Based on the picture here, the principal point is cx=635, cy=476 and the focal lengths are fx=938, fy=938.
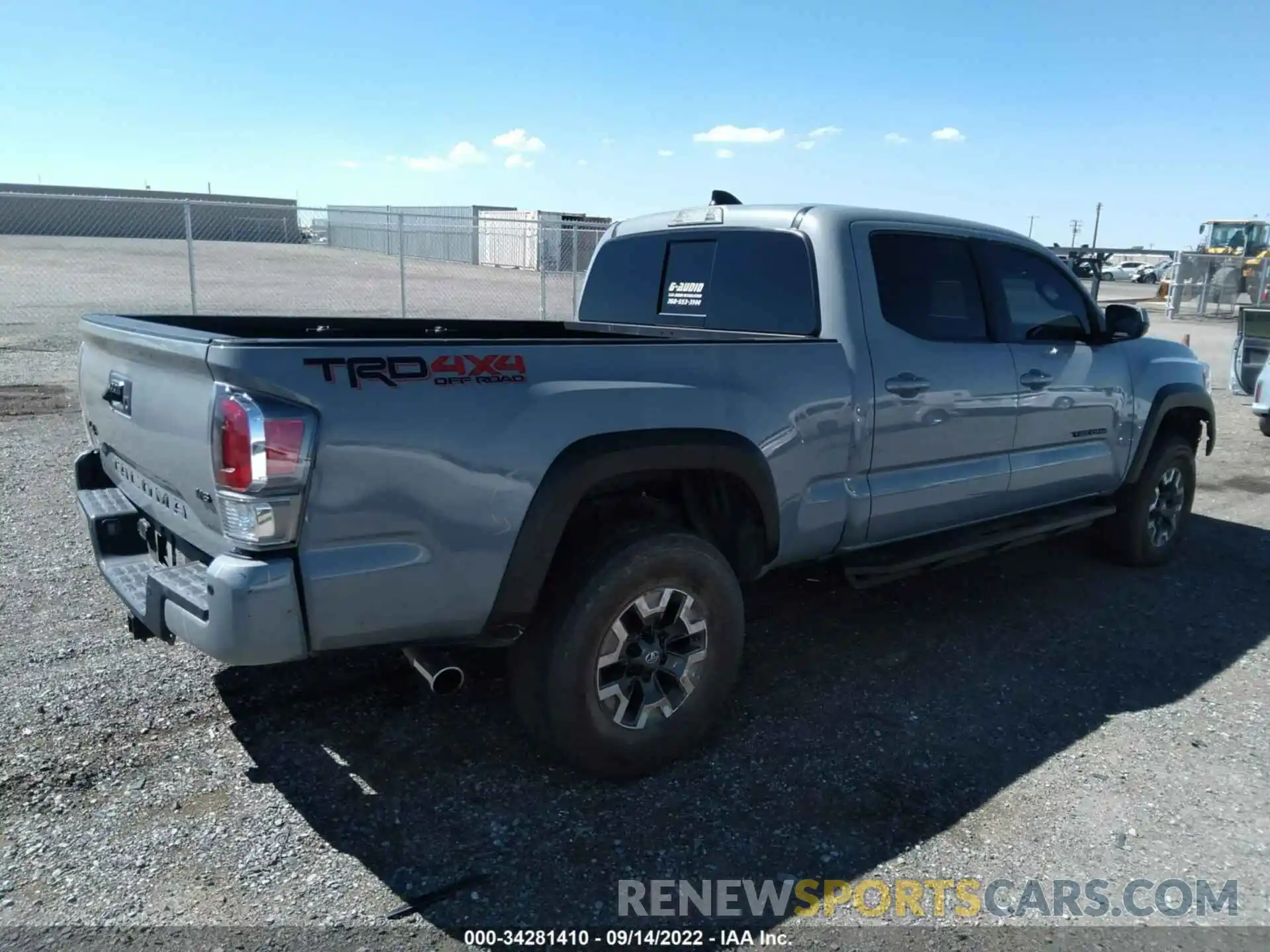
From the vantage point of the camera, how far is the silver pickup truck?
2561mm

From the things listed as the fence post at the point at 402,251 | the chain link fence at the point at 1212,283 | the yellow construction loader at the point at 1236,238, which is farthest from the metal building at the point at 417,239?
the yellow construction loader at the point at 1236,238

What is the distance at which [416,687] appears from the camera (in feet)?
12.9

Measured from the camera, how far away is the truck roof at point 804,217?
4059 mm

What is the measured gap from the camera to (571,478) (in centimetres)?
294

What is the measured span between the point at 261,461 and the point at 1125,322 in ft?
15.2

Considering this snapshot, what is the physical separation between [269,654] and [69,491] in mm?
4826

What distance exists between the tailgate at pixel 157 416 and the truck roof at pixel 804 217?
96.4 inches

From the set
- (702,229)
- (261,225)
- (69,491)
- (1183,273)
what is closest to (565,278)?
(69,491)

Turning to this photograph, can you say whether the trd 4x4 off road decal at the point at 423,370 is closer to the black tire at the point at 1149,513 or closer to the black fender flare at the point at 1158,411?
the black fender flare at the point at 1158,411

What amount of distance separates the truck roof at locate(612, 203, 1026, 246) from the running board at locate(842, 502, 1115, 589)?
1.46 m

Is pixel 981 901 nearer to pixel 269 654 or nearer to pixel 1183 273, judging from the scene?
pixel 269 654

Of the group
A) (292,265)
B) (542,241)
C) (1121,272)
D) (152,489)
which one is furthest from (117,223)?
(1121,272)

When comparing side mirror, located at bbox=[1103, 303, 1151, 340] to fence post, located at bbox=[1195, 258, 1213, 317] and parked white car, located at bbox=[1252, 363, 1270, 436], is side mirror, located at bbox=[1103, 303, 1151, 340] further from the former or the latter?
fence post, located at bbox=[1195, 258, 1213, 317]

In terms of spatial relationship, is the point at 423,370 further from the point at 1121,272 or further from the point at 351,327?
the point at 1121,272
